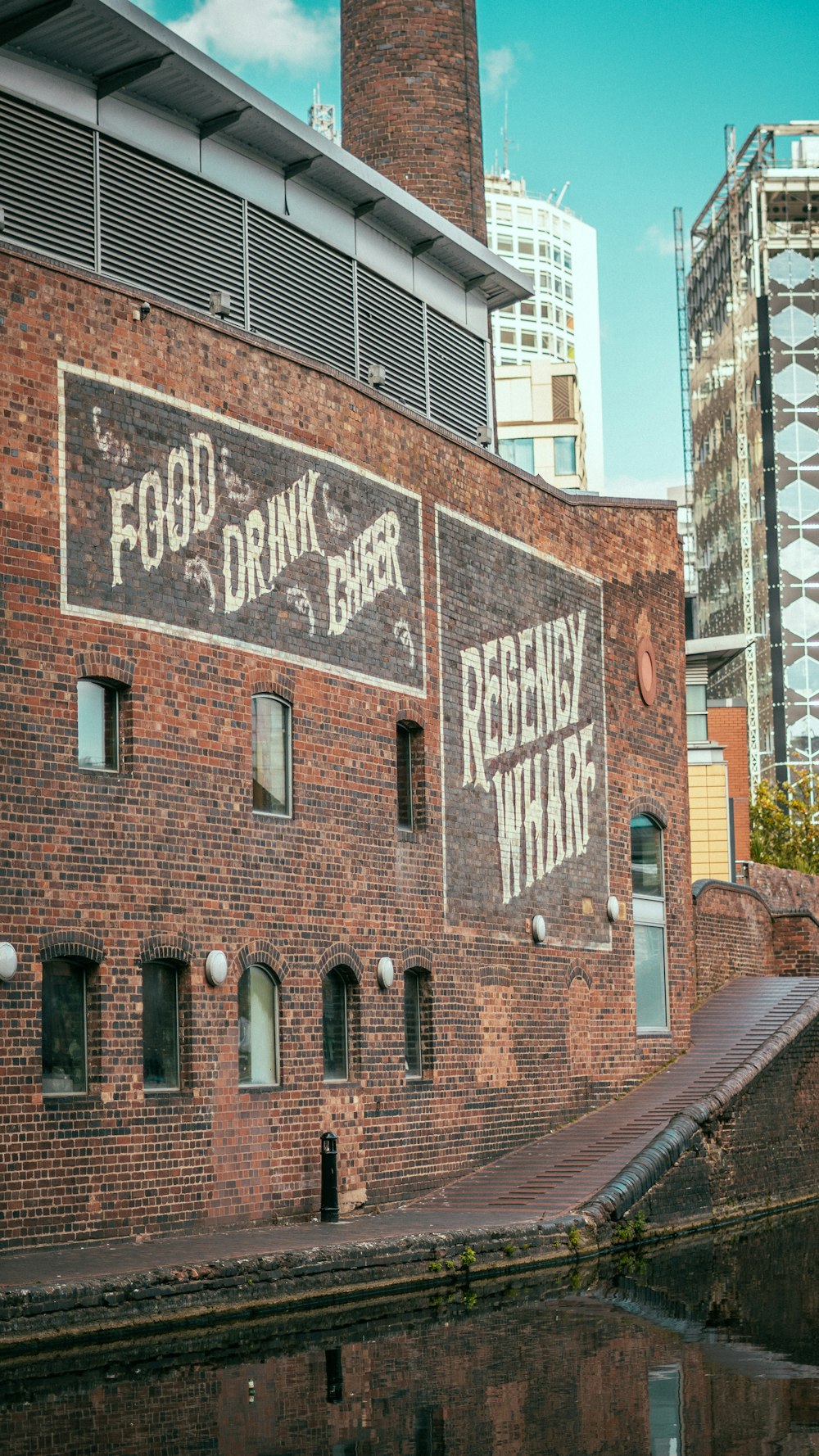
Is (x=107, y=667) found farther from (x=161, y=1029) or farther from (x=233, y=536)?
(x=161, y=1029)

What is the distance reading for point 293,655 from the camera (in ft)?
63.5

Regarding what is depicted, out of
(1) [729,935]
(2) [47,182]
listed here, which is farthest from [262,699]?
(1) [729,935]

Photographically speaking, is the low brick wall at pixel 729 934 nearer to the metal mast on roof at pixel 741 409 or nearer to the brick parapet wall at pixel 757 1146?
the brick parapet wall at pixel 757 1146

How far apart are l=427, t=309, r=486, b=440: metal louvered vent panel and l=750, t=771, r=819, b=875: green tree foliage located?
32.6m

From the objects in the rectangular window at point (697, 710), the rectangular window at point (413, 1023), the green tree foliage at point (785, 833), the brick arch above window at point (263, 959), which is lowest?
the rectangular window at point (413, 1023)

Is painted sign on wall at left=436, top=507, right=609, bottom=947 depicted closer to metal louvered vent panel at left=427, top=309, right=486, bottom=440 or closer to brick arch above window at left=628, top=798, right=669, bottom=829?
brick arch above window at left=628, top=798, right=669, bottom=829

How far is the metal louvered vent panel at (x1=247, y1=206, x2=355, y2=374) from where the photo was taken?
22.1m

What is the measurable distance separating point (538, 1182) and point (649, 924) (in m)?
7.47

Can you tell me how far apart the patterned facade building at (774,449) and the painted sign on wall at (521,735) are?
50.7m

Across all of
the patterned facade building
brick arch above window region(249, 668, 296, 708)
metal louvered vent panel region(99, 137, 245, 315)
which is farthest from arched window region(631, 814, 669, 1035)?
the patterned facade building

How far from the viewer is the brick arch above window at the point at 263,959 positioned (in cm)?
1823

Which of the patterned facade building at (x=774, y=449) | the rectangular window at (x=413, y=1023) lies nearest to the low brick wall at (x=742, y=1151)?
the rectangular window at (x=413, y=1023)

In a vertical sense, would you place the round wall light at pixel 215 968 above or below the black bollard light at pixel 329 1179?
above

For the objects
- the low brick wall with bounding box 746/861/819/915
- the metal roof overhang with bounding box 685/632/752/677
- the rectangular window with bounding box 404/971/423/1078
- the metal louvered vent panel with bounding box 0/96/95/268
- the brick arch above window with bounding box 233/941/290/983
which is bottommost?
the rectangular window with bounding box 404/971/423/1078
